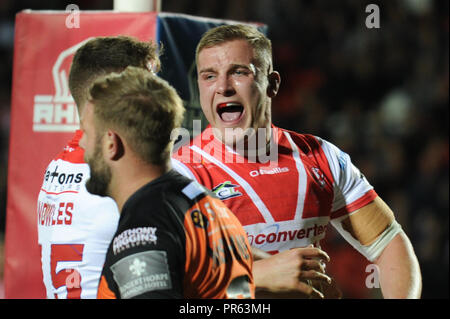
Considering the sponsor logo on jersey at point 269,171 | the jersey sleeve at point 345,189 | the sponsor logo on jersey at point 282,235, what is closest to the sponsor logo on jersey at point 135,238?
the sponsor logo on jersey at point 282,235

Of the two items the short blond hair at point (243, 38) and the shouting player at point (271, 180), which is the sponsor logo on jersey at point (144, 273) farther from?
the short blond hair at point (243, 38)

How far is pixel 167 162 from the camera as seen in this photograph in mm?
1951

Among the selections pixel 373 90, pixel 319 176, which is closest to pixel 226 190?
pixel 319 176

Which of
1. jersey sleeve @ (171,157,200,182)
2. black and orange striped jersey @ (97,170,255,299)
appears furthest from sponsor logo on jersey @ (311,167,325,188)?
black and orange striped jersey @ (97,170,255,299)

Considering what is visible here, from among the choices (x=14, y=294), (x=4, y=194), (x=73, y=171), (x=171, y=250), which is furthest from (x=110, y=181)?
(x=4, y=194)

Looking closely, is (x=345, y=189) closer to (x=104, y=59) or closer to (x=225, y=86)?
(x=225, y=86)

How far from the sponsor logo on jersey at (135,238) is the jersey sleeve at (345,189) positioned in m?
1.07

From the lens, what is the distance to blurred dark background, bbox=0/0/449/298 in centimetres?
446

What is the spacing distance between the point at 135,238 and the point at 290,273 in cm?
75

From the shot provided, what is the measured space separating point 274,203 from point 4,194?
323cm

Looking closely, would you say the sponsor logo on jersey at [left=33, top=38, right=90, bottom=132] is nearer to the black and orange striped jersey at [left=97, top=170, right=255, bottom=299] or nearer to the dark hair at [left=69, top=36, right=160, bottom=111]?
the dark hair at [left=69, top=36, right=160, bottom=111]

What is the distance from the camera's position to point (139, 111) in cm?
189

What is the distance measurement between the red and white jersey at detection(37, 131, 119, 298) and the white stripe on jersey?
45cm
